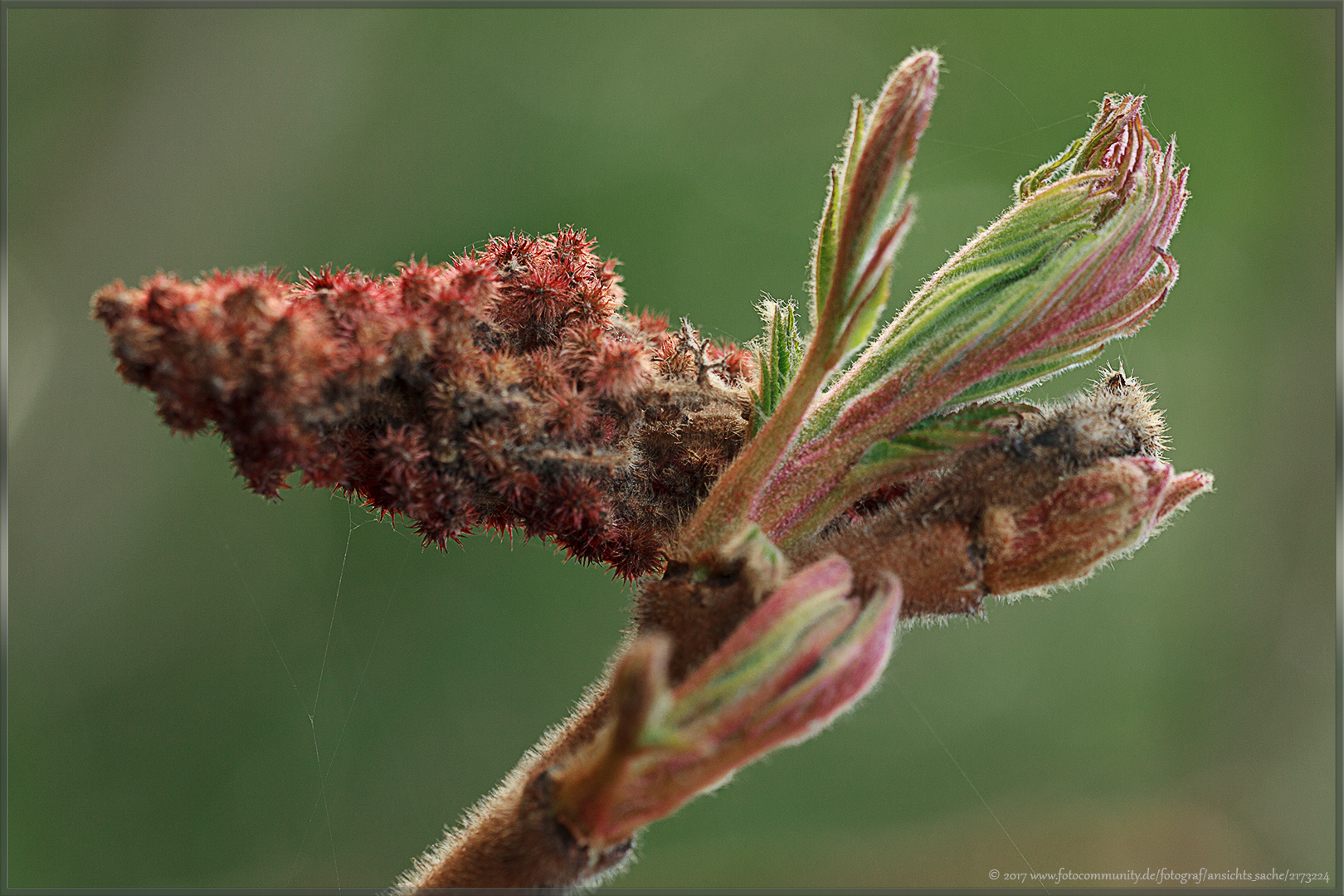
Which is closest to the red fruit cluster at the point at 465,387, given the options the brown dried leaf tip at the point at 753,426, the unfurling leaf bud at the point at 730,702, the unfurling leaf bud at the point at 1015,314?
the brown dried leaf tip at the point at 753,426

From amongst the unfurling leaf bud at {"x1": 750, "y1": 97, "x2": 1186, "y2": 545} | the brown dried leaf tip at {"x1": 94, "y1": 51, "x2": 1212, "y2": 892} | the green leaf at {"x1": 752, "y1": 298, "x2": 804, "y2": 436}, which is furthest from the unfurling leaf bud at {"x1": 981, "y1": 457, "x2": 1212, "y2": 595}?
the green leaf at {"x1": 752, "y1": 298, "x2": 804, "y2": 436}

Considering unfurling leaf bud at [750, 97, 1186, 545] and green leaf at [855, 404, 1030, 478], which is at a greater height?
unfurling leaf bud at [750, 97, 1186, 545]

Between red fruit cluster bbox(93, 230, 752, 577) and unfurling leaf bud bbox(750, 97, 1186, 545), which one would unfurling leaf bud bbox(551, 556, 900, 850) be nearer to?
unfurling leaf bud bbox(750, 97, 1186, 545)

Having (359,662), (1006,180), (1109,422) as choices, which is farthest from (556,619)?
(1109,422)

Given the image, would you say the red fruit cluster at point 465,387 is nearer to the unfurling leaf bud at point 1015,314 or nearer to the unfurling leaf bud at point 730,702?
the unfurling leaf bud at point 1015,314

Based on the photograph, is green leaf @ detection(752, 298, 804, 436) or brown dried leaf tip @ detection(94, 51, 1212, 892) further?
green leaf @ detection(752, 298, 804, 436)

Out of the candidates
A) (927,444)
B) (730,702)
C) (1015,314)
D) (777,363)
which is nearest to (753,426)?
(777,363)

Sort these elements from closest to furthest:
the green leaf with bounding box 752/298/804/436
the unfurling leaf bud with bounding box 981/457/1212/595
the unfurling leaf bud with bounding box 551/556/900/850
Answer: the unfurling leaf bud with bounding box 551/556/900/850 → the unfurling leaf bud with bounding box 981/457/1212/595 → the green leaf with bounding box 752/298/804/436

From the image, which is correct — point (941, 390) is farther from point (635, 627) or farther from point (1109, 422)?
point (635, 627)

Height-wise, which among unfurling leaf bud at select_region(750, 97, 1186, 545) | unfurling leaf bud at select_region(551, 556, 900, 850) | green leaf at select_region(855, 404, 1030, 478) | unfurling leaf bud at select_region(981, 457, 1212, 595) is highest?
unfurling leaf bud at select_region(750, 97, 1186, 545)
